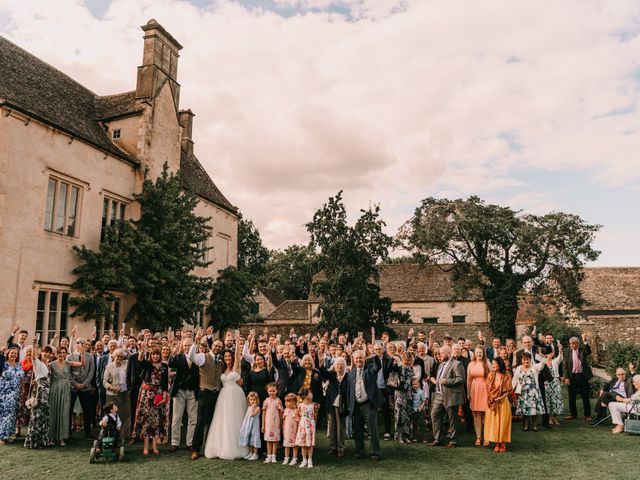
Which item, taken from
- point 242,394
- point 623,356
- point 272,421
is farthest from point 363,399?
point 623,356

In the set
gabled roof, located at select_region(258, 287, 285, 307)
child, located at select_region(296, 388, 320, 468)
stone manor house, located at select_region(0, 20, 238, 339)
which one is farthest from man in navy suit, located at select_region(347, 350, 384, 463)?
gabled roof, located at select_region(258, 287, 285, 307)

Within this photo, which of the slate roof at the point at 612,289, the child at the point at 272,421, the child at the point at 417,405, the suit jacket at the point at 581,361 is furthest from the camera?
the slate roof at the point at 612,289

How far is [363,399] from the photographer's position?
956 centimetres

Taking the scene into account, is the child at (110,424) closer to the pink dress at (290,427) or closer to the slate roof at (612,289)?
the pink dress at (290,427)

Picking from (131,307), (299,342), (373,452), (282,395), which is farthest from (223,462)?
(131,307)

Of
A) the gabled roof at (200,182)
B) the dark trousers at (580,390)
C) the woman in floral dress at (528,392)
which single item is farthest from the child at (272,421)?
the gabled roof at (200,182)

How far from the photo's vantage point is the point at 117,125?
21.8m

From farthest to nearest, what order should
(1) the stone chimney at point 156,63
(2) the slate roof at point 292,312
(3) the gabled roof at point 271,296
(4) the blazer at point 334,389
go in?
(3) the gabled roof at point 271,296 → (2) the slate roof at point 292,312 → (1) the stone chimney at point 156,63 → (4) the blazer at point 334,389

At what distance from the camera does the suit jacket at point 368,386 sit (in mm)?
9547

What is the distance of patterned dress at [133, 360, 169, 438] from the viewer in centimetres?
951

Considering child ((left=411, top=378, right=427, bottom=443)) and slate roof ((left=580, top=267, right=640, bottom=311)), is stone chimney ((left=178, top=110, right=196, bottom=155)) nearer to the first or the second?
child ((left=411, top=378, right=427, bottom=443))

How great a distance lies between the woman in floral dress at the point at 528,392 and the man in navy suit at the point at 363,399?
174 inches

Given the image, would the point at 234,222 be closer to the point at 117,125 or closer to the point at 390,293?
the point at 117,125

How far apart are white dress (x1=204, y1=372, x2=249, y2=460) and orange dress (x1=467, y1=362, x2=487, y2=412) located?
472 cm
